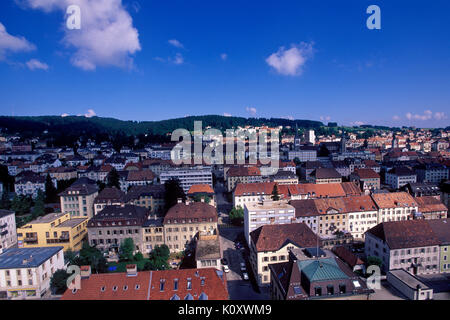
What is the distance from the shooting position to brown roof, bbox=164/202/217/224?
29.4 m

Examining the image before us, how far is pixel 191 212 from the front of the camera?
3005 centimetres

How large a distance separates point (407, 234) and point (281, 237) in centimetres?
1062

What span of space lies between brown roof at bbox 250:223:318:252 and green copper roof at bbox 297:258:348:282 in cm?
634

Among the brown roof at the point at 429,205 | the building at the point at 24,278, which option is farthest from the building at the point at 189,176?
the brown roof at the point at 429,205

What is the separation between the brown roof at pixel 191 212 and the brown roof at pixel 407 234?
15212mm

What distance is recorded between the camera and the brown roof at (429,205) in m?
33.6

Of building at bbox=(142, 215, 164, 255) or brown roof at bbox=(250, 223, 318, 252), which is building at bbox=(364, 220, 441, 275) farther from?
building at bbox=(142, 215, 164, 255)

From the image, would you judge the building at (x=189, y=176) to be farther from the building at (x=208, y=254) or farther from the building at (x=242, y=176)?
the building at (x=208, y=254)

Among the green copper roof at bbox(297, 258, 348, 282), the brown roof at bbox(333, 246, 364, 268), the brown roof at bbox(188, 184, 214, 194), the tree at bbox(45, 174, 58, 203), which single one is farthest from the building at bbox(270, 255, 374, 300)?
the tree at bbox(45, 174, 58, 203)

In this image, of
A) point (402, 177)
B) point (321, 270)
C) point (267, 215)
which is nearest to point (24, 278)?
point (267, 215)

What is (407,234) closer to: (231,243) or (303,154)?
(231,243)
